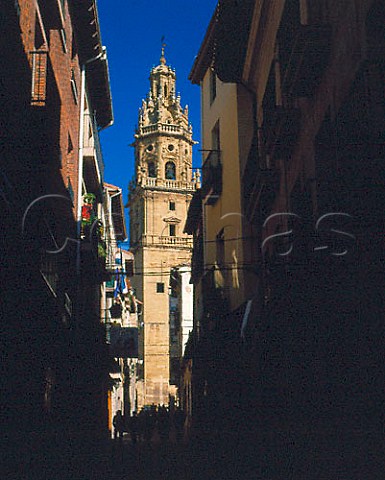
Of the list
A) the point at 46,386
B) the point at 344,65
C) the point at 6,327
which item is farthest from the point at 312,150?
the point at 46,386

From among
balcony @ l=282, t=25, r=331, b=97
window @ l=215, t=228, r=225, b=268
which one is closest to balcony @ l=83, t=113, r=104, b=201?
window @ l=215, t=228, r=225, b=268

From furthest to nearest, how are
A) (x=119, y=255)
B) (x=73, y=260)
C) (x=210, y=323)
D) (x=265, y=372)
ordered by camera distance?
(x=119, y=255) < (x=210, y=323) < (x=73, y=260) < (x=265, y=372)

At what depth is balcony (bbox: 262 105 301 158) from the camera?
455 inches

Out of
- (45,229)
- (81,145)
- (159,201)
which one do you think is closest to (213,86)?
(81,145)

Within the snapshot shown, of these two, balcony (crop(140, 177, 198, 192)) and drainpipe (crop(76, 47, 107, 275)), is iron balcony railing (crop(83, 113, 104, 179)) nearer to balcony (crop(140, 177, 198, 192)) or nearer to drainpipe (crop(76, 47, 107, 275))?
drainpipe (crop(76, 47, 107, 275))

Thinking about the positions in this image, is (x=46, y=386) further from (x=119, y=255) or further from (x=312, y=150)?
(x=119, y=255)

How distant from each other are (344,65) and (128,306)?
47.2 metres

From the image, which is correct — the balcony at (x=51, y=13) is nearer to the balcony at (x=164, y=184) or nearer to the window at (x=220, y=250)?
the window at (x=220, y=250)

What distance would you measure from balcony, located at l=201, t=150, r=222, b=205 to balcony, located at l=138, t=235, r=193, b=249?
183ft

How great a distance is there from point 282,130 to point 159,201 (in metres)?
70.4

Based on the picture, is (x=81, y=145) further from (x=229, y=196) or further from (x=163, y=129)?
(x=163, y=129)

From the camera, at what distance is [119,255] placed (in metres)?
40.6

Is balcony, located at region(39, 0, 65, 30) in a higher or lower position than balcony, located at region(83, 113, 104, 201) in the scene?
lower

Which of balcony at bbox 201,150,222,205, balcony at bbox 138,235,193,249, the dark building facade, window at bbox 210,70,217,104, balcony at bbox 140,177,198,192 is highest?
balcony at bbox 140,177,198,192
